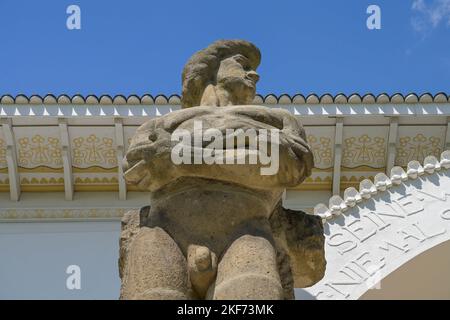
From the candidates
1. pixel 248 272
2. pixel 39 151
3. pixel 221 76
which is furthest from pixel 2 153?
pixel 248 272

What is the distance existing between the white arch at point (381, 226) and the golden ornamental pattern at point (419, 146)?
61.9 inches

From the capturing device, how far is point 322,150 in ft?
31.2

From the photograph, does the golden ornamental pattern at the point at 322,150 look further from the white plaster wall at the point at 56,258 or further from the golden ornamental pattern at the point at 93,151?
the white plaster wall at the point at 56,258

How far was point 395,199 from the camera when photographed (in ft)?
24.8

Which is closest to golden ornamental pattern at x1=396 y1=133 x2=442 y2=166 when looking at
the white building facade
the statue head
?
the white building facade

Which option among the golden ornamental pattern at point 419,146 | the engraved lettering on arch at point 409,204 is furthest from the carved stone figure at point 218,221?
the golden ornamental pattern at point 419,146

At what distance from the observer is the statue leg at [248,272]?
262 centimetres

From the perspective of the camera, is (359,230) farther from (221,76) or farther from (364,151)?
(221,76)

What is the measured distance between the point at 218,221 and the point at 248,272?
297 mm

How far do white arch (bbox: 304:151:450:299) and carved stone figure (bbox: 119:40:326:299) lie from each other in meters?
3.35

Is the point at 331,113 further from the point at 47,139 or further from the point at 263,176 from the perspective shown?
the point at 263,176

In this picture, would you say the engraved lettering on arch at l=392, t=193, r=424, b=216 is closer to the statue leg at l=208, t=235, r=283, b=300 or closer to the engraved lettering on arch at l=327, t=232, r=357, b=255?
the engraved lettering on arch at l=327, t=232, r=357, b=255

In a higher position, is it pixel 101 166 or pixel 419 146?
pixel 419 146
